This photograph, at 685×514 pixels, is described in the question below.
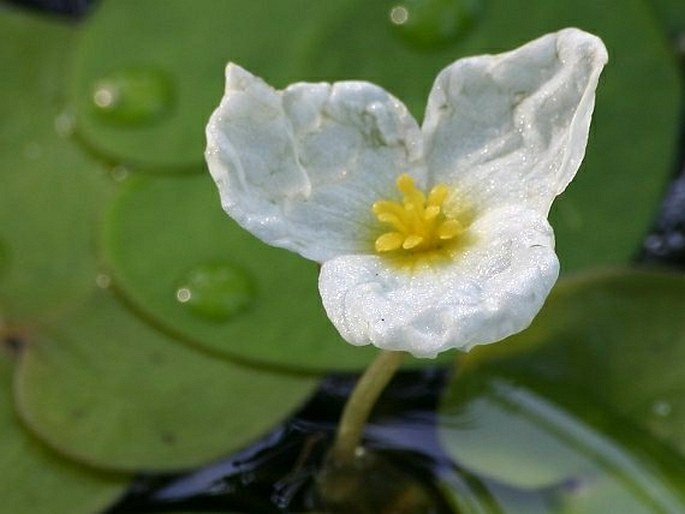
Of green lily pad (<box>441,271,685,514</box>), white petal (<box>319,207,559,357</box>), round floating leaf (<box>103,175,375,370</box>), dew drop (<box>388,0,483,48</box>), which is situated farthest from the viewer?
dew drop (<box>388,0,483,48</box>)

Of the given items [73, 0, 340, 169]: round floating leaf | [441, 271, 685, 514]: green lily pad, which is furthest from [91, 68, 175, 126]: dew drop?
[441, 271, 685, 514]: green lily pad

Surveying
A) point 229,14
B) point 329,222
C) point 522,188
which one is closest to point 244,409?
point 329,222

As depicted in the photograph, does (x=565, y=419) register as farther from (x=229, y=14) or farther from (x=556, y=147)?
(x=229, y=14)

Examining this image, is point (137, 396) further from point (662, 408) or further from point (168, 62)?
point (662, 408)

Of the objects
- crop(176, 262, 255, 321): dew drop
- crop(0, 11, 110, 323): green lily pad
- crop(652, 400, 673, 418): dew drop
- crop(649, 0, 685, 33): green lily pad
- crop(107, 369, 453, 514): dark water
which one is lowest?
crop(107, 369, 453, 514): dark water

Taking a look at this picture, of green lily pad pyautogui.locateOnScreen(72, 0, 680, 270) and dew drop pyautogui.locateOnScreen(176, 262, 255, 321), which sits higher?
green lily pad pyautogui.locateOnScreen(72, 0, 680, 270)

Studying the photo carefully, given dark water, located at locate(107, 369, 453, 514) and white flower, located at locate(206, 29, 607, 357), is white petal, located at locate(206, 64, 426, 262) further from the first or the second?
dark water, located at locate(107, 369, 453, 514)

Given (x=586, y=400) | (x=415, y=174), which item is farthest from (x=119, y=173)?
(x=586, y=400)
